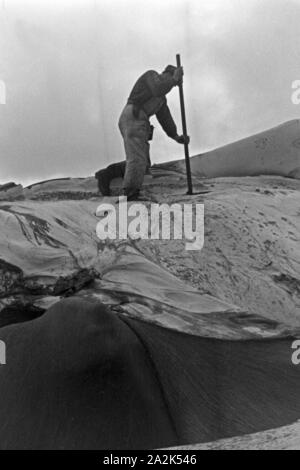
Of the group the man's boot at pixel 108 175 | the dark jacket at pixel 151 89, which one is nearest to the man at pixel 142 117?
the dark jacket at pixel 151 89

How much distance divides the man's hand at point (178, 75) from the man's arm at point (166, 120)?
441 mm

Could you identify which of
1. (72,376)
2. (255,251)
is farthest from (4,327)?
(255,251)

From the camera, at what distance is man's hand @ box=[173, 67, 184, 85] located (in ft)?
26.6

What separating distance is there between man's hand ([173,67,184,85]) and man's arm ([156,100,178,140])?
441 mm

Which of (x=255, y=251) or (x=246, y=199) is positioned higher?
(x=246, y=199)

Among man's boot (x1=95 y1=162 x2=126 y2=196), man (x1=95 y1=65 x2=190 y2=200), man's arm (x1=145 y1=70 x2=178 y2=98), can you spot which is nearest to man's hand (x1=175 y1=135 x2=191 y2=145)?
man (x1=95 y1=65 x2=190 y2=200)

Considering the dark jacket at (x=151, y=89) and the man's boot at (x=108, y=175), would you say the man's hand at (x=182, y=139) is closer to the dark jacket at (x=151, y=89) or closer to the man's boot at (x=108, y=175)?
the dark jacket at (x=151, y=89)

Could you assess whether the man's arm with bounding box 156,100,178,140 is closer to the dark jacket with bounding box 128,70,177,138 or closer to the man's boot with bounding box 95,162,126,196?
the dark jacket with bounding box 128,70,177,138

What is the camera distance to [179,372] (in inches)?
203

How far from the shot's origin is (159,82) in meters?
8.15

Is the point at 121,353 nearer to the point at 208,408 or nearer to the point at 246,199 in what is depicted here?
the point at 208,408

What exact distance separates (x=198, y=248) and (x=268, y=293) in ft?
2.45

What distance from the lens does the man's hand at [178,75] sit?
8.12 meters

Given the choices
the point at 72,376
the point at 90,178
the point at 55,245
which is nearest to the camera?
the point at 72,376
